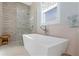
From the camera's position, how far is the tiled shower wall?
1123mm

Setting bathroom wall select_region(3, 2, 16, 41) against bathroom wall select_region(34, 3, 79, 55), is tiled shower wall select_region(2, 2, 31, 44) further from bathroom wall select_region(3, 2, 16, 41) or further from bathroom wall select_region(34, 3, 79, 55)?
bathroom wall select_region(34, 3, 79, 55)

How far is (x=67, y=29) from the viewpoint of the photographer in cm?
114

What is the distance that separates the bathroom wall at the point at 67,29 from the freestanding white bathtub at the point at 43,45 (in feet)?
0.17

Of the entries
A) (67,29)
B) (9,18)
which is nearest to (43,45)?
(67,29)

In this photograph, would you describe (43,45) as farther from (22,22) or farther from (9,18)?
(9,18)

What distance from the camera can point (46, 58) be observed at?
1.07 m

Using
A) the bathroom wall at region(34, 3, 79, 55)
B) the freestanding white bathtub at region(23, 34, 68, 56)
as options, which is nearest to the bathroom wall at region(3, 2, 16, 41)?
the freestanding white bathtub at region(23, 34, 68, 56)

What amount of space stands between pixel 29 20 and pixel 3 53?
0.41m

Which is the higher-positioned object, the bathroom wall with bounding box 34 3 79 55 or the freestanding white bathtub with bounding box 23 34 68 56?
the bathroom wall with bounding box 34 3 79 55

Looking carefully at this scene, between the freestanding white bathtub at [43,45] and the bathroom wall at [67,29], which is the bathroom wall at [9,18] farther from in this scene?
the bathroom wall at [67,29]

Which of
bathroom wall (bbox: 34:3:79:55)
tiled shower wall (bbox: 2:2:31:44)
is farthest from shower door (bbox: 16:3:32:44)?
bathroom wall (bbox: 34:3:79:55)

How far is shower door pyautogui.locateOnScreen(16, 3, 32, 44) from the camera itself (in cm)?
115

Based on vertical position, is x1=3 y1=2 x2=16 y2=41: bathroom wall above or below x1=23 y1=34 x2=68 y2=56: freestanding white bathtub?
above

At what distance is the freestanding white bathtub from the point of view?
1.06 metres
